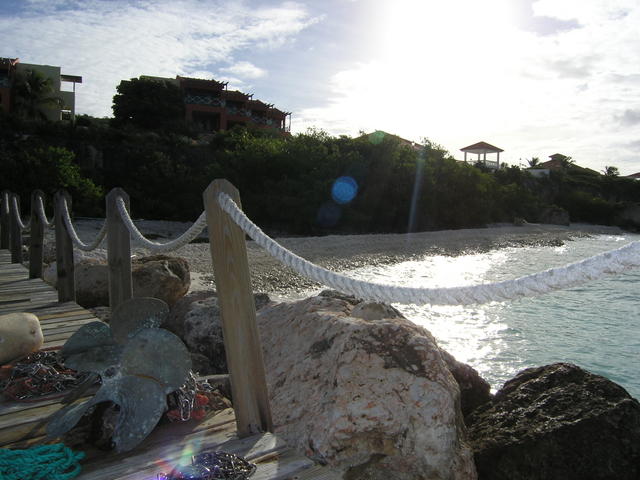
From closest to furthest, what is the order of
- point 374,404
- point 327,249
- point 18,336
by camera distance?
point 374,404 < point 18,336 < point 327,249

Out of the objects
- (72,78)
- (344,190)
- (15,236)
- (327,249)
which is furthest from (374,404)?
(72,78)

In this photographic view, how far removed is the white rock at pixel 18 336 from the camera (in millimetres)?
3102

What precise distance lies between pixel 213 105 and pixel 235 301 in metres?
38.8

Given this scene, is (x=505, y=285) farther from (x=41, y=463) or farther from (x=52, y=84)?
(x=52, y=84)

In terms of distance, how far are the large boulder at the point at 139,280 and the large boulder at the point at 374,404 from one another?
3.82 meters

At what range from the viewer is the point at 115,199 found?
3.71m

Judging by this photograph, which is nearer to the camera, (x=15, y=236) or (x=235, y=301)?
(x=235, y=301)

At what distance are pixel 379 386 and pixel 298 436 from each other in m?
0.54

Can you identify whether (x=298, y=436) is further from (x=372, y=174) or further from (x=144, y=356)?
(x=372, y=174)

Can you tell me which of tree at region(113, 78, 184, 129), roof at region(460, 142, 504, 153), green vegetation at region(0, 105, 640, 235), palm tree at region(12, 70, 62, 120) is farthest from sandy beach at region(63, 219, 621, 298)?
roof at region(460, 142, 504, 153)

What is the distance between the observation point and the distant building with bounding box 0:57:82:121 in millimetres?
31156

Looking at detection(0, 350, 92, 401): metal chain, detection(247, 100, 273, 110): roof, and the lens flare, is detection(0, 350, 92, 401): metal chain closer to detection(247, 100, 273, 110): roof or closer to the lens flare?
the lens flare

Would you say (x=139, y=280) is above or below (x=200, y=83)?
below

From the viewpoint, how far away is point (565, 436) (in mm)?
3004
